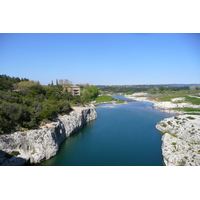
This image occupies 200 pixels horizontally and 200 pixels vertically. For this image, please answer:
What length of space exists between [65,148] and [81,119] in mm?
8154

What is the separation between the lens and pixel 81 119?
24.0m

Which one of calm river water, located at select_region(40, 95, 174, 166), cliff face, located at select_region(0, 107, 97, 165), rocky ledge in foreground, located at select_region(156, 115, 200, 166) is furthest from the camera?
calm river water, located at select_region(40, 95, 174, 166)

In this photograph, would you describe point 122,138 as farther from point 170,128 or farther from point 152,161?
point 170,128

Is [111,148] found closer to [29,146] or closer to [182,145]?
[182,145]

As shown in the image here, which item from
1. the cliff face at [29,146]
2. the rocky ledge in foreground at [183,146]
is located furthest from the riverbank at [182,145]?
the cliff face at [29,146]

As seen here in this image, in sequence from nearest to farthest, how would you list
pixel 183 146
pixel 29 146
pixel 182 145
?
pixel 29 146, pixel 183 146, pixel 182 145

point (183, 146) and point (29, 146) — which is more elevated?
point (29, 146)

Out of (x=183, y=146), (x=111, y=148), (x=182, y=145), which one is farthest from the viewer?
(x=111, y=148)

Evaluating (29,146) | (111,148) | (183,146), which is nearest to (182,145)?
(183,146)

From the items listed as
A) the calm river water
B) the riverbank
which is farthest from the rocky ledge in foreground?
the calm river water

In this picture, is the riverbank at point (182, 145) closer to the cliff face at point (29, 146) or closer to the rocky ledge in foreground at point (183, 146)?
the rocky ledge in foreground at point (183, 146)

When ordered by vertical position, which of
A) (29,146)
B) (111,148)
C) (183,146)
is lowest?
(111,148)

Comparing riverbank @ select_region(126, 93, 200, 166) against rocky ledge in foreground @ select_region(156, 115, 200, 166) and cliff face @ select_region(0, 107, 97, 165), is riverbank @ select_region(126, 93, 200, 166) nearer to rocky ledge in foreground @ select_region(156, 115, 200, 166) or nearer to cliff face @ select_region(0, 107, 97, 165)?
rocky ledge in foreground @ select_region(156, 115, 200, 166)

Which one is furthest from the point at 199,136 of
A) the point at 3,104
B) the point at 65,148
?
the point at 3,104
